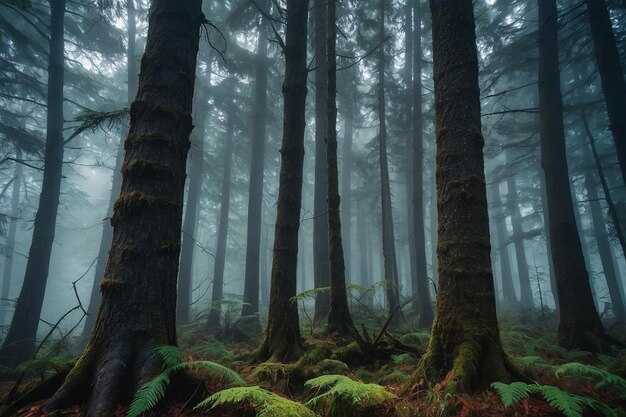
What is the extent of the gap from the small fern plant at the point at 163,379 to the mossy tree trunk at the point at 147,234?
0.15m

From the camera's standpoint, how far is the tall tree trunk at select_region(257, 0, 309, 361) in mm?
5344

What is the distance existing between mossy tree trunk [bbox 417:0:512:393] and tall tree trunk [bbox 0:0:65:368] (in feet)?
34.0

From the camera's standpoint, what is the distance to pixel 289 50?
6.84 metres

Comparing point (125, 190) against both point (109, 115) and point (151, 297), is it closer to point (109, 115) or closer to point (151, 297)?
point (151, 297)

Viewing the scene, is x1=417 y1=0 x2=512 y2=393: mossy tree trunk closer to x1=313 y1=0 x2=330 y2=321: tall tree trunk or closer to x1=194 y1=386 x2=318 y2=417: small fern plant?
x1=194 y1=386 x2=318 y2=417: small fern plant

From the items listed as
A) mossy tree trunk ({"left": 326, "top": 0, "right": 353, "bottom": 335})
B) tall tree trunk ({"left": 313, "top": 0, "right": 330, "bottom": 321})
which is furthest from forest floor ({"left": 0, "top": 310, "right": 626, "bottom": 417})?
tall tree trunk ({"left": 313, "top": 0, "right": 330, "bottom": 321})

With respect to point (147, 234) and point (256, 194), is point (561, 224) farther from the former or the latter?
point (256, 194)

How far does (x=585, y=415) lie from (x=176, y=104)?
5.13m

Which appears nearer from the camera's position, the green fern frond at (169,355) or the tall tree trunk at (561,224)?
the green fern frond at (169,355)

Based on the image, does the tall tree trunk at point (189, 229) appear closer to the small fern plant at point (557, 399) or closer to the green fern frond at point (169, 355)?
the green fern frond at point (169, 355)

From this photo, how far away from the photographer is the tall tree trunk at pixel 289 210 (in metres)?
5.34

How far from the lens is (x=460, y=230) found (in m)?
3.73

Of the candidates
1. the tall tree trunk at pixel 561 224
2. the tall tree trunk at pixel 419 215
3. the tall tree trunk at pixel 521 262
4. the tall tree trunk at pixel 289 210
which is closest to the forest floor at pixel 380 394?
the tall tree trunk at pixel 289 210

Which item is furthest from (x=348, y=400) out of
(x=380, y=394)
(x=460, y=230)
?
(x=460, y=230)
